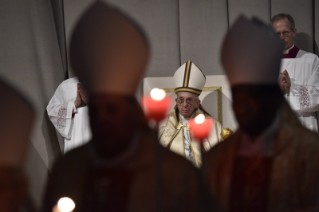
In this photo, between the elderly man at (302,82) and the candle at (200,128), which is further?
the elderly man at (302,82)

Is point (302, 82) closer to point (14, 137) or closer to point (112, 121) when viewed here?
point (112, 121)

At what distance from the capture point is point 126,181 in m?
1.06

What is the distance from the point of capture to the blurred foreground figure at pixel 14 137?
104 centimetres

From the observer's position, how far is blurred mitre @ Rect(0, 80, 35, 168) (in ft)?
3.44

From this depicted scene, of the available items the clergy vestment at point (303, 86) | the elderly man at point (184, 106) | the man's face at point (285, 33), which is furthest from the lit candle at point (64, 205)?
the elderly man at point (184, 106)

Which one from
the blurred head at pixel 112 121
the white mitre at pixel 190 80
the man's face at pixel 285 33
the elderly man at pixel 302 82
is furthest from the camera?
the white mitre at pixel 190 80

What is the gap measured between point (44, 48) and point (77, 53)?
1.61ft

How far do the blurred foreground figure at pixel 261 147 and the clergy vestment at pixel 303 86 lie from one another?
29 cm

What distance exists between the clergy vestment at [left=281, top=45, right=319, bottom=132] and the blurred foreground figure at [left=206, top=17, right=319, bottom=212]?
11.3 inches

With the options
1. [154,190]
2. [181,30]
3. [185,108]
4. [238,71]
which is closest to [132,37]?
[238,71]

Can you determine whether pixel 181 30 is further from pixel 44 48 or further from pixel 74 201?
pixel 74 201

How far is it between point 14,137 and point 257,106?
2.25 ft

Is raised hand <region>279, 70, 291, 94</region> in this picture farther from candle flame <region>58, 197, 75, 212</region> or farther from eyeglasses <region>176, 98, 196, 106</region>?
eyeglasses <region>176, 98, 196, 106</region>

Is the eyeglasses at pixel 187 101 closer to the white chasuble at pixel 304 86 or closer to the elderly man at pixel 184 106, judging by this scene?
the elderly man at pixel 184 106
